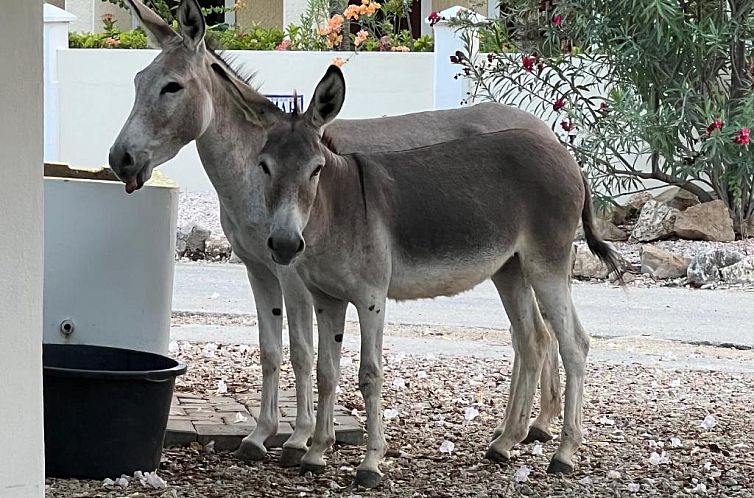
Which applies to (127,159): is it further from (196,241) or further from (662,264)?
(196,241)

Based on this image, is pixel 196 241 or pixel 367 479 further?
pixel 196 241

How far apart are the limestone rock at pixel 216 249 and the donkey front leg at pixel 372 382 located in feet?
27.8

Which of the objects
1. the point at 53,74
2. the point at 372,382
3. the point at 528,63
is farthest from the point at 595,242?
the point at 53,74

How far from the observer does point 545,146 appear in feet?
19.7

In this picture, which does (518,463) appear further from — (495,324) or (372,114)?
(372,114)

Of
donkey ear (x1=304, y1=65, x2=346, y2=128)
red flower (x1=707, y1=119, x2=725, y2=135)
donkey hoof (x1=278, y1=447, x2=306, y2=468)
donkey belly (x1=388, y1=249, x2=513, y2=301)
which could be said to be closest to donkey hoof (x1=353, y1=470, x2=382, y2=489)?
donkey hoof (x1=278, y1=447, x2=306, y2=468)

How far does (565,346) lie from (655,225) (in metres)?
8.02

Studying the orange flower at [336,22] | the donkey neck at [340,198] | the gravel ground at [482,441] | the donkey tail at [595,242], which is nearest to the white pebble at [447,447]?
the gravel ground at [482,441]

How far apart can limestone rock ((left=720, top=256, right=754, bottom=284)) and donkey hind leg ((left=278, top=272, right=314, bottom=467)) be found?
Answer: 24.1 feet

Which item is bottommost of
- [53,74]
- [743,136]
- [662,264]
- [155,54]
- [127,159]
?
[662,264]

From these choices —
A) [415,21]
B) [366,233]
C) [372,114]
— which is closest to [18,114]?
[366,233]

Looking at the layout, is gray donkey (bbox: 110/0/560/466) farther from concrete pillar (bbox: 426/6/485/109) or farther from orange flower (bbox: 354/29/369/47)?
orange flower (bbox: 354/29/369/47)

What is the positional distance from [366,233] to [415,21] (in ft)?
51.6

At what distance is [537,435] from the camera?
21.7ft
